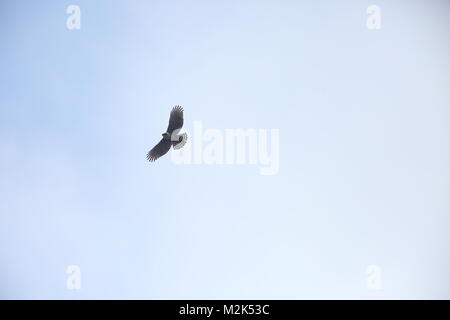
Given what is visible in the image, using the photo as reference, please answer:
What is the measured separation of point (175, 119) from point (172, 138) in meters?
0.09

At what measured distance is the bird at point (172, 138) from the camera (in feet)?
7.30

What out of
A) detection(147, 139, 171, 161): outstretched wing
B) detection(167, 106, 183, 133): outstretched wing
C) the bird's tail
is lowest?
detection(147, 139, 171, 161): outstretched wing

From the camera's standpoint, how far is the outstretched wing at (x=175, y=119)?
7.38 feet

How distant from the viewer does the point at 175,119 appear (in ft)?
7.42

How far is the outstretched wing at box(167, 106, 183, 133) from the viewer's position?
225cm

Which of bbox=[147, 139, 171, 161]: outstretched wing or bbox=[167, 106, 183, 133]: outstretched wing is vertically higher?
bbox=[167, 106, 183, 133]: outstretched wing

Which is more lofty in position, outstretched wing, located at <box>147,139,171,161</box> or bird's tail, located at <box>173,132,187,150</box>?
bird's tail, located at <box>173,132,187,150</box>

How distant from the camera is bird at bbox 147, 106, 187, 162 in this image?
2.23 m

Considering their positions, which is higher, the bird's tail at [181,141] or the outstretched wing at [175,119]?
the outstretched wing at [175,119]

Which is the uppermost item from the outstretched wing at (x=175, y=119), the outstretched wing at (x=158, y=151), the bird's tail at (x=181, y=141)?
the outstretched wing at (x=175, y=119)

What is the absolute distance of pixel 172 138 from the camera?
2.24m

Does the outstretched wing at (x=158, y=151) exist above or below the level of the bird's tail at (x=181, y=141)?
below

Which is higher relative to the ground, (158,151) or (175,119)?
(175,119)
